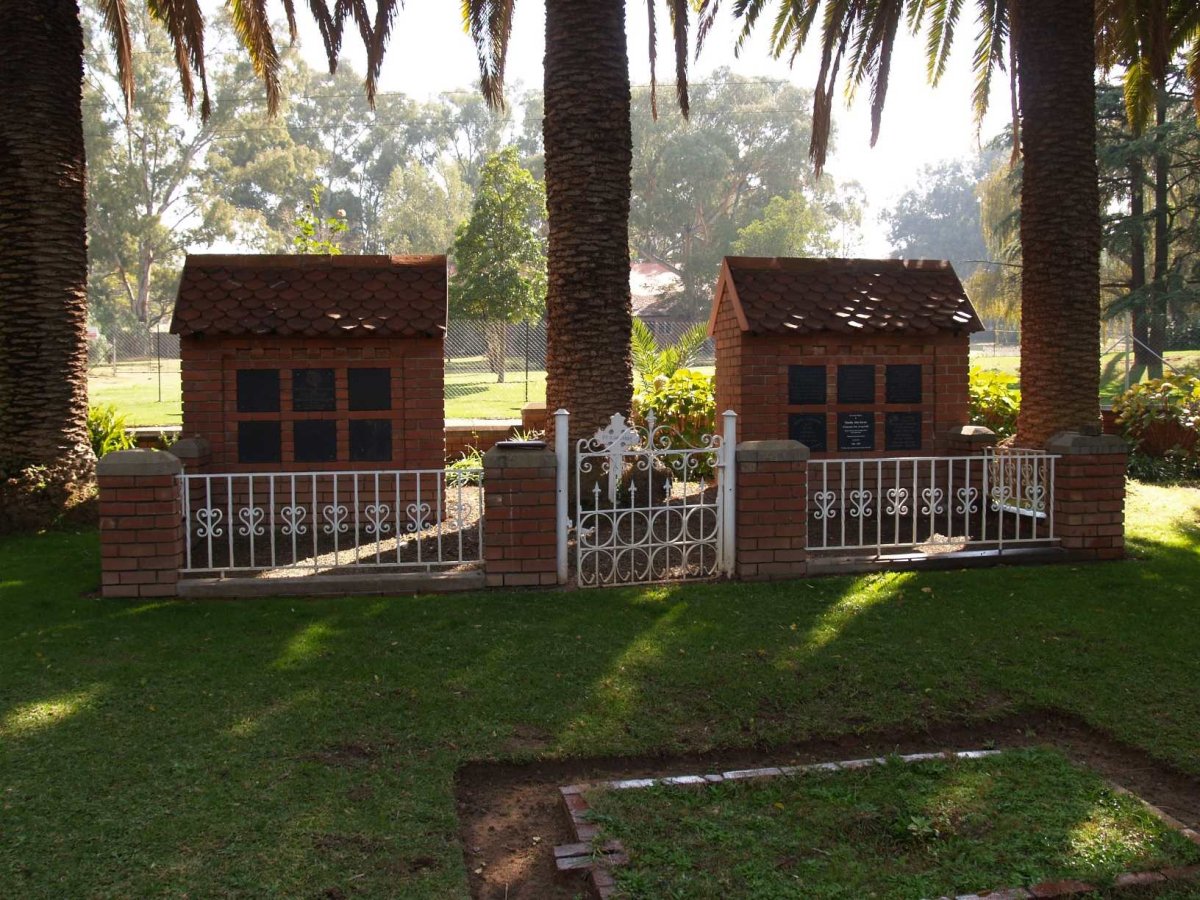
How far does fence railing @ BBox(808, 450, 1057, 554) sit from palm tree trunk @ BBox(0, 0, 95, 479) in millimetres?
6754

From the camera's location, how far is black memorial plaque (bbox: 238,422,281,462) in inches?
350

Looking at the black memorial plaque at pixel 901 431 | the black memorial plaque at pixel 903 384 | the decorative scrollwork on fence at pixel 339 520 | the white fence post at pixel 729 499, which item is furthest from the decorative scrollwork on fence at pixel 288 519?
the black memorial plaque at pixel 903 384

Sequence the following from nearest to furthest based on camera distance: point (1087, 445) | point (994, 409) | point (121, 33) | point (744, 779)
→ 1. point (744, 779)
2. point (1087, 445)
3. point (121, 33)
4. point (994, 409)

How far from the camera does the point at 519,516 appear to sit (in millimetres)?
6684

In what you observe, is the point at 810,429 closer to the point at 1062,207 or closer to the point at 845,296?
the point at 845,296

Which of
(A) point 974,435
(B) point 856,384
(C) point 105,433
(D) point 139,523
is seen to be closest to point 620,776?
(D) point 139,523

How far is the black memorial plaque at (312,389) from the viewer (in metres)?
8.94

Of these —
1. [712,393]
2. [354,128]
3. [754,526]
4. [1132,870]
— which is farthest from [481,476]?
[354,128]

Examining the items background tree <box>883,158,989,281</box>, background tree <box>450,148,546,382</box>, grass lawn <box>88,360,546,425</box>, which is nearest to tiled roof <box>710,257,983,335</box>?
grass lawn <box>88,360,546,425</box>

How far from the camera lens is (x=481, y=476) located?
6.77 metres

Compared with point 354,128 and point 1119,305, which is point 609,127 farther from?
point 354,128

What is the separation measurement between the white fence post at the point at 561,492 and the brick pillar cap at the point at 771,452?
4.02 feet

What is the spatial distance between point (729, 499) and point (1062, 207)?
4930 millimetres

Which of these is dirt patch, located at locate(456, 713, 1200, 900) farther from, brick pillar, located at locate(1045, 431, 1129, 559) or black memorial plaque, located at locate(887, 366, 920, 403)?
black memorial plaque, located at locate(887, 366, 920, 403)
